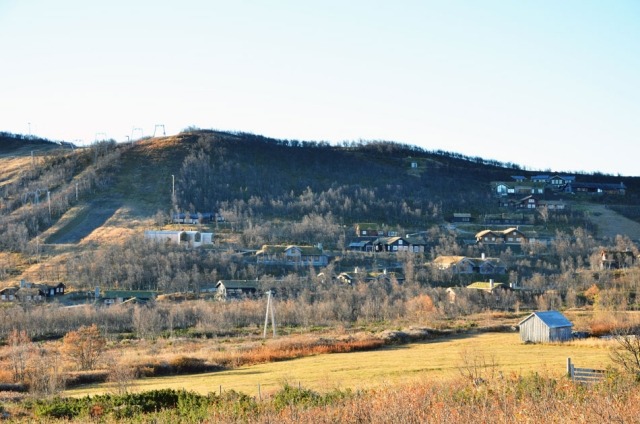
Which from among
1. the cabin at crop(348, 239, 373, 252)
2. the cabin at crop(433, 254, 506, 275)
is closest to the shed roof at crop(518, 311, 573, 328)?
the cabin at crop(433, 254, 506, 275)

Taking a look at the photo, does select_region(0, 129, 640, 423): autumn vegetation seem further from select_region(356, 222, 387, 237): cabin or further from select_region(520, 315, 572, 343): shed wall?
select_region(520, 315, 572, 343): shed wall

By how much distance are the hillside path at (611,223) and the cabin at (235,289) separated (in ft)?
110

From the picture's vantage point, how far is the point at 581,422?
1034cm

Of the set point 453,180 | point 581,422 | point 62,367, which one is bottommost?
point 62,367

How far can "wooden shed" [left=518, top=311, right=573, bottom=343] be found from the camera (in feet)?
108

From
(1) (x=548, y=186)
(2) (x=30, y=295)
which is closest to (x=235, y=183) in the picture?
(2) (x=30, y=295)

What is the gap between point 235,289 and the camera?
45.1 metres

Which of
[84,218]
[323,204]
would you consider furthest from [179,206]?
[323,204]

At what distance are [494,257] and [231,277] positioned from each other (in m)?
19.9

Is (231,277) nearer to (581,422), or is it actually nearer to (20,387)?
(20,387)

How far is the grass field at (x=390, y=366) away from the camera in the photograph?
77.0 ft

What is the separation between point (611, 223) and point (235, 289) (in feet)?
133

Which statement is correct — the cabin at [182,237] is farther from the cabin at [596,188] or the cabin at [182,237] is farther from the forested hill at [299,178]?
the cabin at [596,188]

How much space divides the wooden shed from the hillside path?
33190mm
